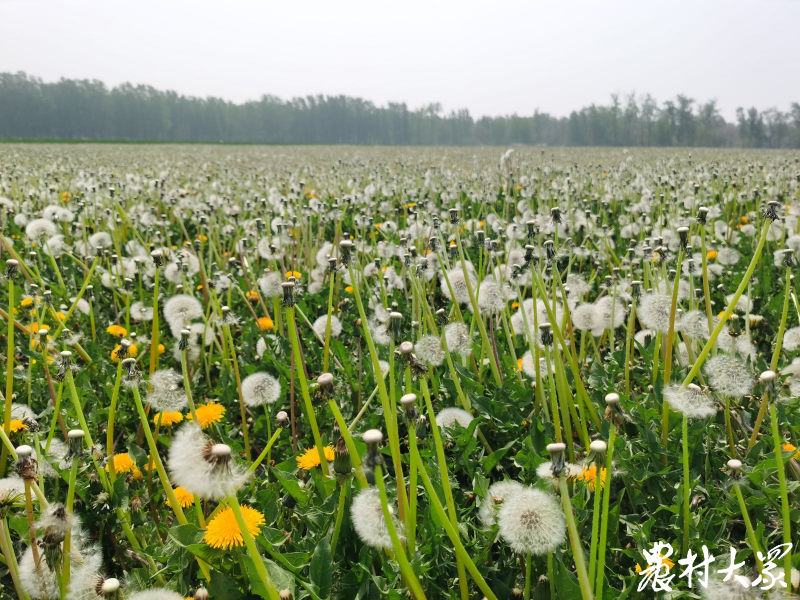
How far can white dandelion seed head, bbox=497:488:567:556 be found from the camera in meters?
1.12

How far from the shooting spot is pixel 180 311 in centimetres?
232

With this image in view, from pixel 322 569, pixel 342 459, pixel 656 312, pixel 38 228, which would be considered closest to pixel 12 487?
pixel 322 569

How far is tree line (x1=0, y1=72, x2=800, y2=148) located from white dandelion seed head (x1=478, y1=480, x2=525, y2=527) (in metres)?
80.6

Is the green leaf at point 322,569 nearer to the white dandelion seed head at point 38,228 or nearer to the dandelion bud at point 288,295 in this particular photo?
the dandelion bud at point 288,295

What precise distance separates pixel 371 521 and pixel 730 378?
1065 mm

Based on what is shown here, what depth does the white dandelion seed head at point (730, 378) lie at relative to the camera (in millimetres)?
1505

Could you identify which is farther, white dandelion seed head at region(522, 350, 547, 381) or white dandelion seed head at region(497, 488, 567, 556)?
white dandelion seed head at region(522, 350, 547, 381)

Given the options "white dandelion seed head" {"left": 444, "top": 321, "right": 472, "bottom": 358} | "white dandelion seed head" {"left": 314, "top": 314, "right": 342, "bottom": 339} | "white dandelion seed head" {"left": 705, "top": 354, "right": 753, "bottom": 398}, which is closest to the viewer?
"white dandelion seed head" {"left": 705, "top": 354, "right": 753, "bottom": 398}

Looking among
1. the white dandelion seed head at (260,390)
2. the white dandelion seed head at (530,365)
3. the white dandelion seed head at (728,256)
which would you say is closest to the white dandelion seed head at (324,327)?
the white dandelion seed head at (260,390)

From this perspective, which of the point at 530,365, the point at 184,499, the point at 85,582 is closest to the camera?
the point at 85,582

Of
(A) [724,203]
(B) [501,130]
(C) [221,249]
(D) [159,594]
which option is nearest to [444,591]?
(D) [159,594]

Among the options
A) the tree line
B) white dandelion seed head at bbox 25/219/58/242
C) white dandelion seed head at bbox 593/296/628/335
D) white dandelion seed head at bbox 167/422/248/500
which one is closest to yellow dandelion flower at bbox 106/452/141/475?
white dandelion seed head at bbox 167/422/248/500

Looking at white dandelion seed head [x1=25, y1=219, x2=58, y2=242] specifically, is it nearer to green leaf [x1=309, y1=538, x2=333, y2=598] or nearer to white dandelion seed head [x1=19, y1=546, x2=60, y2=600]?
white dandelion seed head [x1=19, y1=546, x2=60, y2=600]
